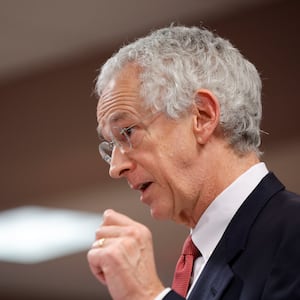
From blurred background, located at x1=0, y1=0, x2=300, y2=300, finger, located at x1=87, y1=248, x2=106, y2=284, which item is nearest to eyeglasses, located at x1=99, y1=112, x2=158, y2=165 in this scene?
finger, located at x1=87, y1=248, x2=106, y2=284

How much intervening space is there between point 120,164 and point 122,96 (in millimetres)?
113

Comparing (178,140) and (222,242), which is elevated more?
(178,140)

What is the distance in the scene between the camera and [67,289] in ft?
20.7

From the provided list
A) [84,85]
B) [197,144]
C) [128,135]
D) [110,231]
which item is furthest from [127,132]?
[84,85]

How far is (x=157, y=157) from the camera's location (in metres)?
1.58

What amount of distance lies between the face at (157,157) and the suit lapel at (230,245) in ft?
0.29

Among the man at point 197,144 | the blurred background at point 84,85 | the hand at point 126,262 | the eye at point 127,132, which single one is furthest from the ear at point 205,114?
the blurred background at point 84,85

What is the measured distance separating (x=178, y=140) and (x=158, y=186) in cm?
8

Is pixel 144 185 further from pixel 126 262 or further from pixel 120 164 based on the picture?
pixel 126 262

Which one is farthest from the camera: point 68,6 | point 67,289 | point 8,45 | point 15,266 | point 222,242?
point 67,289

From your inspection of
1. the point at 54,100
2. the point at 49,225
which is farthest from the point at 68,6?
the point at 49,225

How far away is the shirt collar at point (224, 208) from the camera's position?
1563 millimetres

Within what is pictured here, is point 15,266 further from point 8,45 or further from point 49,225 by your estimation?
point 8,45

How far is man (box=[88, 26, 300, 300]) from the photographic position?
60.3 inches
